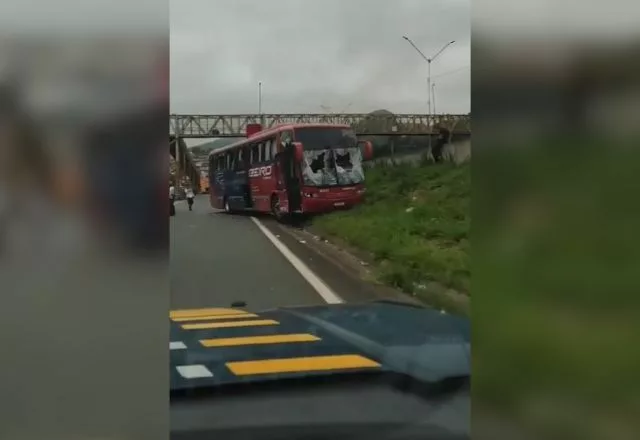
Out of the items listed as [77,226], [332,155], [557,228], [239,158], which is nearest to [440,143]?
[332,155]

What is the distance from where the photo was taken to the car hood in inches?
63.1

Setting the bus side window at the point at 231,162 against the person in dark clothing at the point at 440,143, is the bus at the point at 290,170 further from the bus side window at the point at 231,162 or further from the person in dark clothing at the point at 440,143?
the person in dark clothing at the point at 440,143

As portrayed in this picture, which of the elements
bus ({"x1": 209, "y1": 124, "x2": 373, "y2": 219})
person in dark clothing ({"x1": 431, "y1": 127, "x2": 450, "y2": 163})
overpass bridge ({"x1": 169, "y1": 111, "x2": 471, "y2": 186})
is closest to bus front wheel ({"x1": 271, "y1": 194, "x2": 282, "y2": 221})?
bus ({"x1": 209, "y1": 124, "x2": 373, "y2": 219})

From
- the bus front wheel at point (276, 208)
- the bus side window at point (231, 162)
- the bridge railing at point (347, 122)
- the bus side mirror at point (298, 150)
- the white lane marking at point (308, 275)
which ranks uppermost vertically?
the bridge railing at point (347, 122)

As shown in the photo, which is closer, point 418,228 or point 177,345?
point 177,345

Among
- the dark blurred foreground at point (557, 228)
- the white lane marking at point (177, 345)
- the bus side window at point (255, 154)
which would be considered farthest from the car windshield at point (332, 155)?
the white lane marking at point (177, 345)

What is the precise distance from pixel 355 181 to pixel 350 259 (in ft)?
0.65

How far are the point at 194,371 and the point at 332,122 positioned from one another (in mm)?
660

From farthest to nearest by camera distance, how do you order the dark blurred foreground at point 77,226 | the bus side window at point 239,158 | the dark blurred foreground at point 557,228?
the bus side window at point 239,158 < the dark blurred foreground at point 557,228 < the dark blurred foreground at point 77,226

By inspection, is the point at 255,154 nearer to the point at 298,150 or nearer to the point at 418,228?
the point at 298,150

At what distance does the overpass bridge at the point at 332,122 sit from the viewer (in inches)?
65.4

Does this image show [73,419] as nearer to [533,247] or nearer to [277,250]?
[277,250]

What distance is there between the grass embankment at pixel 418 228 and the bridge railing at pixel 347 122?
89mm

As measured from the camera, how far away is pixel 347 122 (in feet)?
5.91
